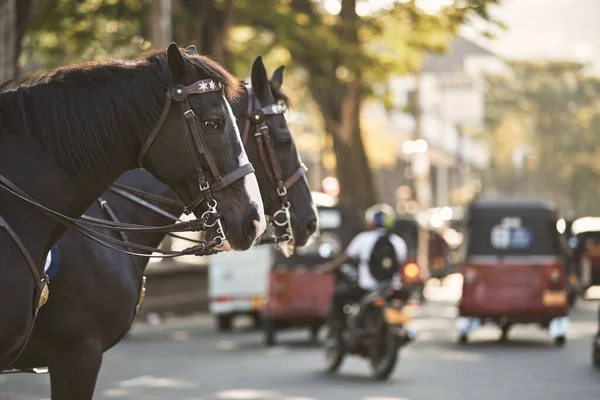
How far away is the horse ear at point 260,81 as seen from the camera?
1027 cm

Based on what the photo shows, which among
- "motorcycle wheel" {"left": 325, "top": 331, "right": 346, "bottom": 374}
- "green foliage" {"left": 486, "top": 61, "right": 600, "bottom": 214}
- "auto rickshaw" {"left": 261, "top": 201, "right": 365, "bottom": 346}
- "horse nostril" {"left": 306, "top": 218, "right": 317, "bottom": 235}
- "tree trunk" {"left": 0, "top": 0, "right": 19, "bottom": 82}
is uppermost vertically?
"green foliage" {"left": 486, "top": 61, "right": 600, "bottom": 214}

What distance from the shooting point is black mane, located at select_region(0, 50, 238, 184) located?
687 centimetres

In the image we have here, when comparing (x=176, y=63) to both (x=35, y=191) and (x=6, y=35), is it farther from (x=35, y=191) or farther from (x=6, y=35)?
(x=6, y=35)

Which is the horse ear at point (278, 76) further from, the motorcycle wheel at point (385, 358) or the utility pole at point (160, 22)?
the utility pole at point (160, 22)

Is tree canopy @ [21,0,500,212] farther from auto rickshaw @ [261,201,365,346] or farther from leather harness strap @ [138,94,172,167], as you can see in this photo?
leather harness strap @ [138,94,172,167]

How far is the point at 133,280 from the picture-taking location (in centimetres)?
853

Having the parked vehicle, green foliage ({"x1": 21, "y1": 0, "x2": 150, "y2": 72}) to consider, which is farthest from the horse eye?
green foliage ({"x1": 21, "y1": 0, "x2": 150, "y2": 72})

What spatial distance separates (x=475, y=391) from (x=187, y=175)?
925cm

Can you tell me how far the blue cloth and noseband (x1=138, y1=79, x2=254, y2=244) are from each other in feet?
3.91

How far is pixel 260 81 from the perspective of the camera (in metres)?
10.3

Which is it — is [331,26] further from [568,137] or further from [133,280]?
[568,137]

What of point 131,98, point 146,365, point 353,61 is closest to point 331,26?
point 353,61

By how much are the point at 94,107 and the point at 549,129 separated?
313 ft

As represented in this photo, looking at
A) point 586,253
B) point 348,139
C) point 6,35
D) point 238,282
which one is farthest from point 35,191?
point 348,139
